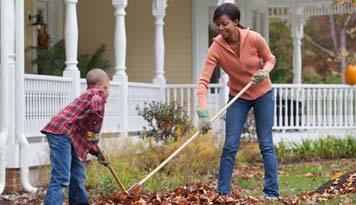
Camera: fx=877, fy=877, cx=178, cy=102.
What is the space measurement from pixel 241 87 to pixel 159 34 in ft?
30.4

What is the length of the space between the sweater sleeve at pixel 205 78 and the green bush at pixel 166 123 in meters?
5.55

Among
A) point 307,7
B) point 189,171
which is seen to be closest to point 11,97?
point 189,171

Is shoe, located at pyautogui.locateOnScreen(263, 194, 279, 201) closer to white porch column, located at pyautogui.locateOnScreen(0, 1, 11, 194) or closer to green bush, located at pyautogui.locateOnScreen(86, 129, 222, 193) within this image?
green bush, located at pyautogui.locateOnScreen(86, 129, 222, 193)

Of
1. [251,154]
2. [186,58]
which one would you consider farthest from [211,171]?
[186,58]

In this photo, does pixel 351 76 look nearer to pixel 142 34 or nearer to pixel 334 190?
pixel 142 34

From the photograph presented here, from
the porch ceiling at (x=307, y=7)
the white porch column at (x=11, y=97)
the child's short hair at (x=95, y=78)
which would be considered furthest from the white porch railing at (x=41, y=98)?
the porch ceiling at (x=307, y=7)

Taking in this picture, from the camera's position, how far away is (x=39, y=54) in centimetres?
1692

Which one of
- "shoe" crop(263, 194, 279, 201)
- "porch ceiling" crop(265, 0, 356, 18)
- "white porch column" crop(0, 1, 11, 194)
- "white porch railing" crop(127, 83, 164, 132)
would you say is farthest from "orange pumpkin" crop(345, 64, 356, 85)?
"shoe" crop(263, 194, 279, 201)

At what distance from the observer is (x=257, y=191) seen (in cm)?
1108

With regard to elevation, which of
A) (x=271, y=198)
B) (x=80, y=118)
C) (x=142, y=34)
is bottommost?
(x=271, y=198)

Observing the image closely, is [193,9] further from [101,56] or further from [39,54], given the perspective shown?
[39,54]

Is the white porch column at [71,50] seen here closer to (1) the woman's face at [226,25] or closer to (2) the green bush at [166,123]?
(2) the green bush at [166,123]

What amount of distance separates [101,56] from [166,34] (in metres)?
1.60

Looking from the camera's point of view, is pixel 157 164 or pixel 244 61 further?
pixel 157 164
